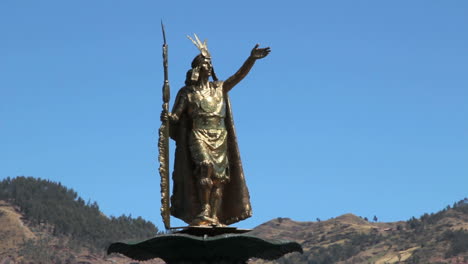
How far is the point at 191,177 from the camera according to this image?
20.2m

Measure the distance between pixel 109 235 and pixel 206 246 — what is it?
73884 mm

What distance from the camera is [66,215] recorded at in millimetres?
96438

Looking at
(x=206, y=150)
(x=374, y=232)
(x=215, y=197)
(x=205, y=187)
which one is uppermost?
(x=374, y=232)

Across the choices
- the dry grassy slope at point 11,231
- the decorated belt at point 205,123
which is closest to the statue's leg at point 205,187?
the decorated belt at point 205,123

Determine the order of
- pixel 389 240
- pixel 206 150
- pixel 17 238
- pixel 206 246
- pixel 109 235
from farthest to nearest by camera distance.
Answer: pixel 389 240 < pixel 109 235 < pixel 17 238 < pixel 206 150 < pixel 206 246

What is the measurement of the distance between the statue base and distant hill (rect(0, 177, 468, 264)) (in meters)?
61.6

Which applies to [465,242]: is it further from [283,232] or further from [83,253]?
[283,232]

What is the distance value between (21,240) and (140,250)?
7101 cm

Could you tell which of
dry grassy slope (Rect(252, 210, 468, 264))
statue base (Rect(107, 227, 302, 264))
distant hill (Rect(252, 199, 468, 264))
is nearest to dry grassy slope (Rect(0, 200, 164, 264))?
distant hill (Rect(252, 199, 468, 264))

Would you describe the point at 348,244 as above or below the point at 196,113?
above

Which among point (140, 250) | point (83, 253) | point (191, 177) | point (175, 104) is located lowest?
point (140, 250)

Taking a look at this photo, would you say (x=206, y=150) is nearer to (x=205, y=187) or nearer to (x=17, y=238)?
(x=205, y=187)

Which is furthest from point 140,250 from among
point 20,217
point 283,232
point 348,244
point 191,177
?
point 283,232

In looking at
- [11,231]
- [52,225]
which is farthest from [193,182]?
[52,225]
